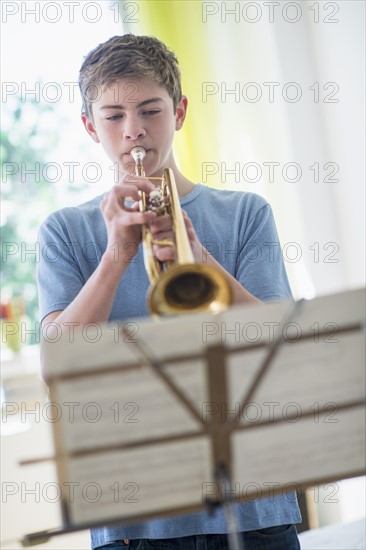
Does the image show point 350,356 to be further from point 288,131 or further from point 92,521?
point 288,131

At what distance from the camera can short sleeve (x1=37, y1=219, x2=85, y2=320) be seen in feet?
5.01

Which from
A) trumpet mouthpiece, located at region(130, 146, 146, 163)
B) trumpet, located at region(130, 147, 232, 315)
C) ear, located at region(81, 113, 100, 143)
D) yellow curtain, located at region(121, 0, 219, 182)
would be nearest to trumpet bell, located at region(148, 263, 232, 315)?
trumpet, located at region(130, 147, 232, 315)

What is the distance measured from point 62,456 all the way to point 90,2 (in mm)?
2705

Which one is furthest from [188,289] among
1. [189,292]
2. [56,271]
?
[56,271]

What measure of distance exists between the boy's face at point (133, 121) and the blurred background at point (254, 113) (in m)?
1.24

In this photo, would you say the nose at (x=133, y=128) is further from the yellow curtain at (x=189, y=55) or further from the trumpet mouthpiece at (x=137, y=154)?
the yellow curtain at (x=189, y=55)

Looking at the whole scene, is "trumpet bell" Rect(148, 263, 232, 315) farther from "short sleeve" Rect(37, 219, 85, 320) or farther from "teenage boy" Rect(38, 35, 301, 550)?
"short sleeve" Rect(37, 219, 85, 320)

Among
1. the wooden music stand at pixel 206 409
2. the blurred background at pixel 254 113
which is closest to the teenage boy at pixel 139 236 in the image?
the wooden music stand at pixel 206 409

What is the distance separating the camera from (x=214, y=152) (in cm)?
308

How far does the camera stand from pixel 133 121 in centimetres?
161

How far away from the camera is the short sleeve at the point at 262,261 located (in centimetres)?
154

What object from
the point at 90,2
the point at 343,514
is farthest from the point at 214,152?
the point at 343,514

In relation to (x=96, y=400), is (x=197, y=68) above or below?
above

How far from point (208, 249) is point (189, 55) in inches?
66.0
